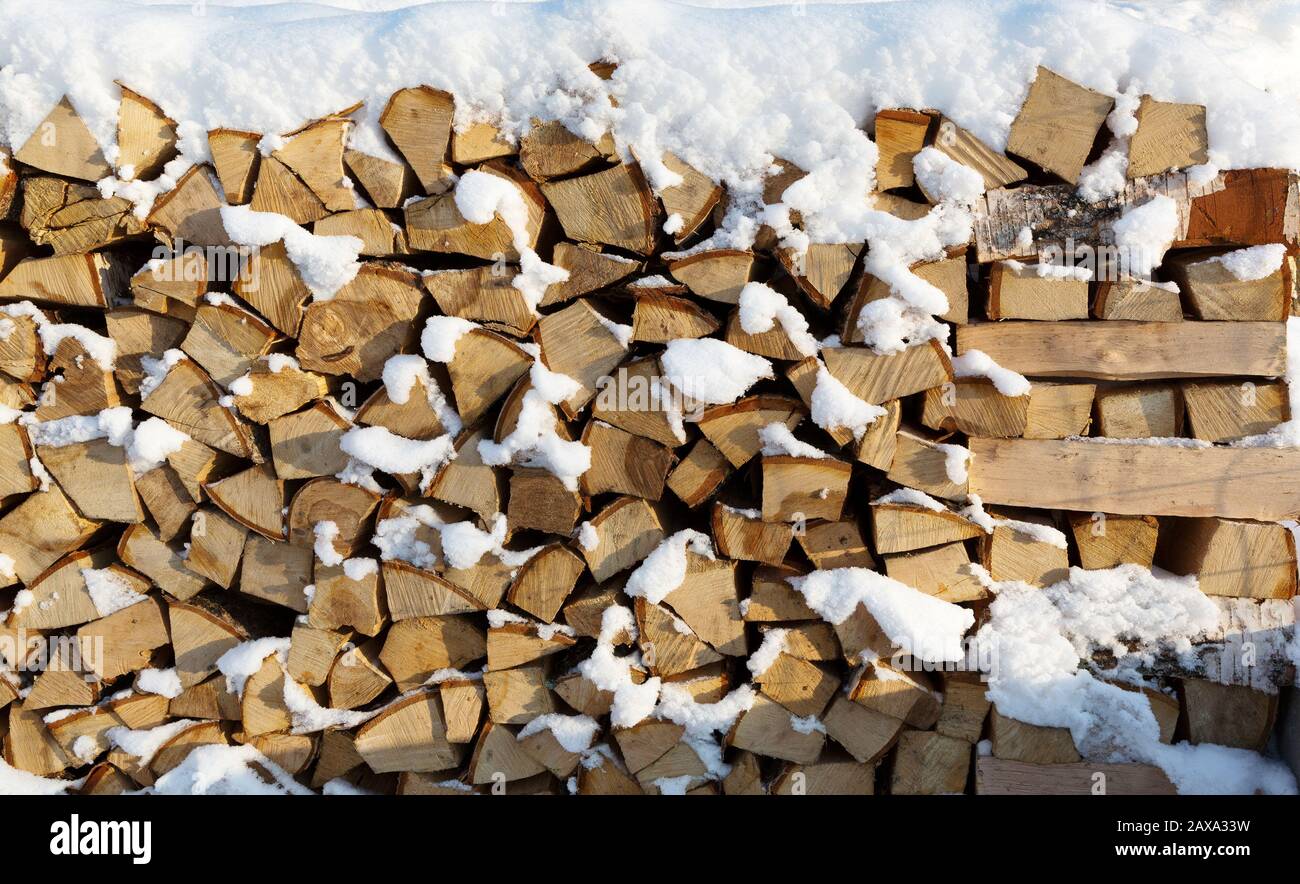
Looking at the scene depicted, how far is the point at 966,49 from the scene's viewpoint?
191 centimetres

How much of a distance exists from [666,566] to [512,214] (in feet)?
2.75

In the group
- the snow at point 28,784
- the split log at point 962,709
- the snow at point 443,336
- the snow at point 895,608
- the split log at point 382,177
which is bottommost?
the snow at point 28,784

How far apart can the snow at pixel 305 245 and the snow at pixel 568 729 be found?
1088mm

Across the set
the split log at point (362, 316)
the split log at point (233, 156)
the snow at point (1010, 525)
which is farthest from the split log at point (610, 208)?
the snow at point (1010, 525)

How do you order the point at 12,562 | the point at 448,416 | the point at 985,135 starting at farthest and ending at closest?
the point at 12,562, the point at 448,416, the point at 985,135

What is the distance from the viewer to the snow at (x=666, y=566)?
1974 millimetres

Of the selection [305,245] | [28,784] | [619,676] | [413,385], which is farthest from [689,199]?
[28,784]

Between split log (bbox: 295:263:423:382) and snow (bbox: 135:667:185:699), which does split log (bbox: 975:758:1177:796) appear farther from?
snow (bbox: 135:667:185:699)

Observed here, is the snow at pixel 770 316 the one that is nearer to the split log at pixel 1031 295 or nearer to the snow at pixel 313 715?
the split log at pixel 1031 295

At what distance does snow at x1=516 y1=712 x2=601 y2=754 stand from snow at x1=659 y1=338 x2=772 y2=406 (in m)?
0.80

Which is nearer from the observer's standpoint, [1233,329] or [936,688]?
[1233,329]
